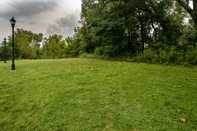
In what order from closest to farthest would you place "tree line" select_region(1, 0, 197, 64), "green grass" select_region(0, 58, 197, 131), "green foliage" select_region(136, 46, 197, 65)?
"green grass" select_region(0, 58, 197, 131) → "green foliage" select_region(136, 46, 197, 65) → "tree line" select_region(1, 0, 197, 64)

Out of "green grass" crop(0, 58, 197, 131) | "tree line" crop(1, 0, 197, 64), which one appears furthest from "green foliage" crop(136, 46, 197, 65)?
"green grass" crop(0, 58, 197, 131)

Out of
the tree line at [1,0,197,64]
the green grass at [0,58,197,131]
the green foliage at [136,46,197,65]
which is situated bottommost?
the green grass at [0,58,197,131]

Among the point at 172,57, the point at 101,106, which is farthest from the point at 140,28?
the point at 101,106

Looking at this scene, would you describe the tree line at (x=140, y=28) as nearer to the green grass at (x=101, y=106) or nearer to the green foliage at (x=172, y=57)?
the green foliage at (x=172, y=57)

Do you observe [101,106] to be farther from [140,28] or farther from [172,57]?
[140,28]

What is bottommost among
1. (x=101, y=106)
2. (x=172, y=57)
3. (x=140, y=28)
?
(x=101, y=106)

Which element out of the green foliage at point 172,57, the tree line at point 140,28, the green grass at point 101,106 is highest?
the tree line at point 140,28

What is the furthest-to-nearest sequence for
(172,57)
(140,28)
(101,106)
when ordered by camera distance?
(140,28) < (172,57) < (101,106)

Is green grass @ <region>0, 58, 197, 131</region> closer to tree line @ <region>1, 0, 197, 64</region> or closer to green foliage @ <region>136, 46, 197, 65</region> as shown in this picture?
green foliage @ <region>136, 46, 197, 65</region>

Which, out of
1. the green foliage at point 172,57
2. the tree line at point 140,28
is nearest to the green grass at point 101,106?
the green foliage at point 172,57

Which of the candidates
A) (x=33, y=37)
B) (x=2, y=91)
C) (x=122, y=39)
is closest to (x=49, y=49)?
(x=33, y=37)

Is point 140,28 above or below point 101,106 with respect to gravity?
above

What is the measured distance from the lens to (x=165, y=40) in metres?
11.1

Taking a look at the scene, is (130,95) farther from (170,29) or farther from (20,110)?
(170,29)
